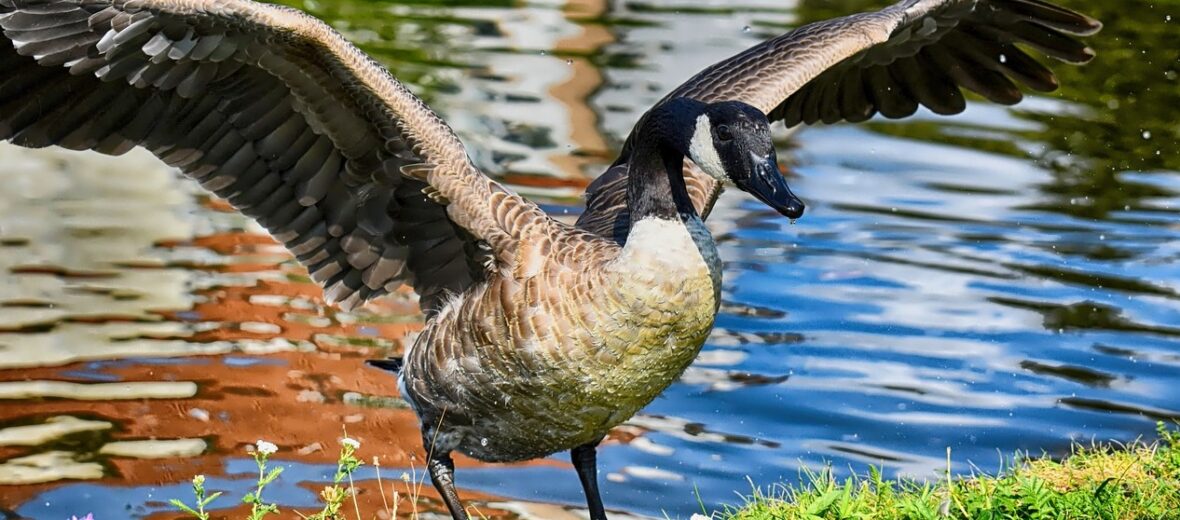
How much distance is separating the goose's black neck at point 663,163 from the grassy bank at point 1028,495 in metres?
1.16

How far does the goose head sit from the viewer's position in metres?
5.36

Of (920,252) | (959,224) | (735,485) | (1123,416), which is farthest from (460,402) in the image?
(959,224)

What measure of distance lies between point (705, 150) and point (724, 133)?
119 millimetres

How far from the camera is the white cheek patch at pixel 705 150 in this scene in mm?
5621

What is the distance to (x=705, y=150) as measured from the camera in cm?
567

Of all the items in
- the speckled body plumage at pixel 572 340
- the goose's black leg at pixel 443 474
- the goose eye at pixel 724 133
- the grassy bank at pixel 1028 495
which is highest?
the goose eye at pixel 724 133

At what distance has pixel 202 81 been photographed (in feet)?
20.0

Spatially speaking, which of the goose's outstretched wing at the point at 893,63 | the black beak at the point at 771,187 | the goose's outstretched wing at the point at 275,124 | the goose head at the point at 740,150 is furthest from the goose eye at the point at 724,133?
the goose's outstretched wing at the point at 893,63

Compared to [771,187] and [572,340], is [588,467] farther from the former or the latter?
[771,187]

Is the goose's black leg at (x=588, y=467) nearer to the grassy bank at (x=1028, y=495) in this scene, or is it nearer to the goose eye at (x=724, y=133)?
the grassy bank at (x=1028, y=495)

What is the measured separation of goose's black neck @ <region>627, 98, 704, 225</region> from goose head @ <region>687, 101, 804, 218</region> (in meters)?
0.07

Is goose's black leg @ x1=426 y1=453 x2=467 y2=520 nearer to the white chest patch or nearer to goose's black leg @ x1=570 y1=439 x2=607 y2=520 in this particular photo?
goose's black leg @ x1=570 y1=439 x2=607 y2=520

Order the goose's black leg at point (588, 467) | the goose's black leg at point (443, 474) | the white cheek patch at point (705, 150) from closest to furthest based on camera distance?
the white cheek patch at point (705, 150), the goose's black leg at point (443, 474), the goose's black leg at point (588, 467)

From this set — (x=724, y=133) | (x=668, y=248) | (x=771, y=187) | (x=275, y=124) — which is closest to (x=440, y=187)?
(x=275, y=124)
